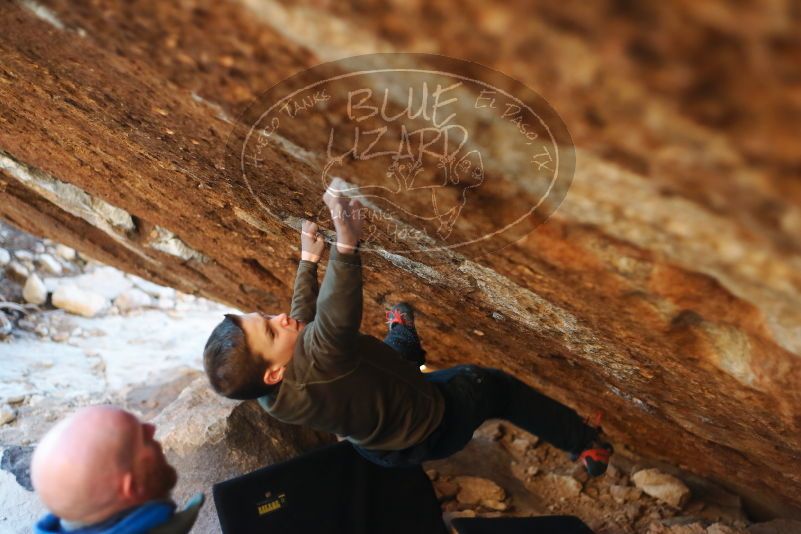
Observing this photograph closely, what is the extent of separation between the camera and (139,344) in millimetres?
6348

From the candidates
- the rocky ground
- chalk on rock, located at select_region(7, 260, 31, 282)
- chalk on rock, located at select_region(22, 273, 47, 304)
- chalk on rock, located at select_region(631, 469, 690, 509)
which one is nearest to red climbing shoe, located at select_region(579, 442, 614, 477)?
the rocky ground

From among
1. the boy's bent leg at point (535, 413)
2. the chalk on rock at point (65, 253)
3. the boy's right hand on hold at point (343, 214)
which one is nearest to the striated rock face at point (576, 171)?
the boy's right hand on hold at point (343, 214)

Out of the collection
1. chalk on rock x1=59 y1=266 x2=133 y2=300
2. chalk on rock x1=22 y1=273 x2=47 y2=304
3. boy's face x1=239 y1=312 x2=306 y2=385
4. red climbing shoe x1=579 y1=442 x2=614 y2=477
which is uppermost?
boy's face x1=239 y1=312 x2=306 y2=385

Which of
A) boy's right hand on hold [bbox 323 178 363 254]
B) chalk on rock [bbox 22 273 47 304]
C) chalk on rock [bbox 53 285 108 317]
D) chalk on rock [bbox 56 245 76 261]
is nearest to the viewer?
boy's right hand on hold [bbox 323 178 363 254]

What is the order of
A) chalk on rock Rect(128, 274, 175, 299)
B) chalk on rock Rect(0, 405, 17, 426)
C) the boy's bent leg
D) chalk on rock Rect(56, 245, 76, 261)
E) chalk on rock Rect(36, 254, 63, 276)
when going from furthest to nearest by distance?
Answer: 1. chalk on rock Rect(128, 274, 175, 299)
2. chalk on rock Rect(56, 245, 76, 261)
3. chalk on rock Rect(36, 254, 63, 276)
4. chalk on rock Rect(0, 405, 17, 426)
5. the boy's bent leg

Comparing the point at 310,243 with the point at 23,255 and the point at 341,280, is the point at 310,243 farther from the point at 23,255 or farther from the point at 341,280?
the point at 23,255

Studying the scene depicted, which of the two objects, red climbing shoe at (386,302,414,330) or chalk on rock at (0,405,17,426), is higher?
red climbing shoe at (386,302,414,330)

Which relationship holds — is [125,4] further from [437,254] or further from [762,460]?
[762,460]

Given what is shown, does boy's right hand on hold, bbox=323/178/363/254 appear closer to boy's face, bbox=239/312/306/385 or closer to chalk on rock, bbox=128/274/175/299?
boy's face, bbox=239/312/306/385

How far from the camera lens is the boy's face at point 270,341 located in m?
1.94

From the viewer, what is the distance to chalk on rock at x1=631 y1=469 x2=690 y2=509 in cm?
319

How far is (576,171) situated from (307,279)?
1260 mm

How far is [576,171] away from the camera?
1.18m

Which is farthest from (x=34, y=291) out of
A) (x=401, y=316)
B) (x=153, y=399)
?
(x=401, y=316)
